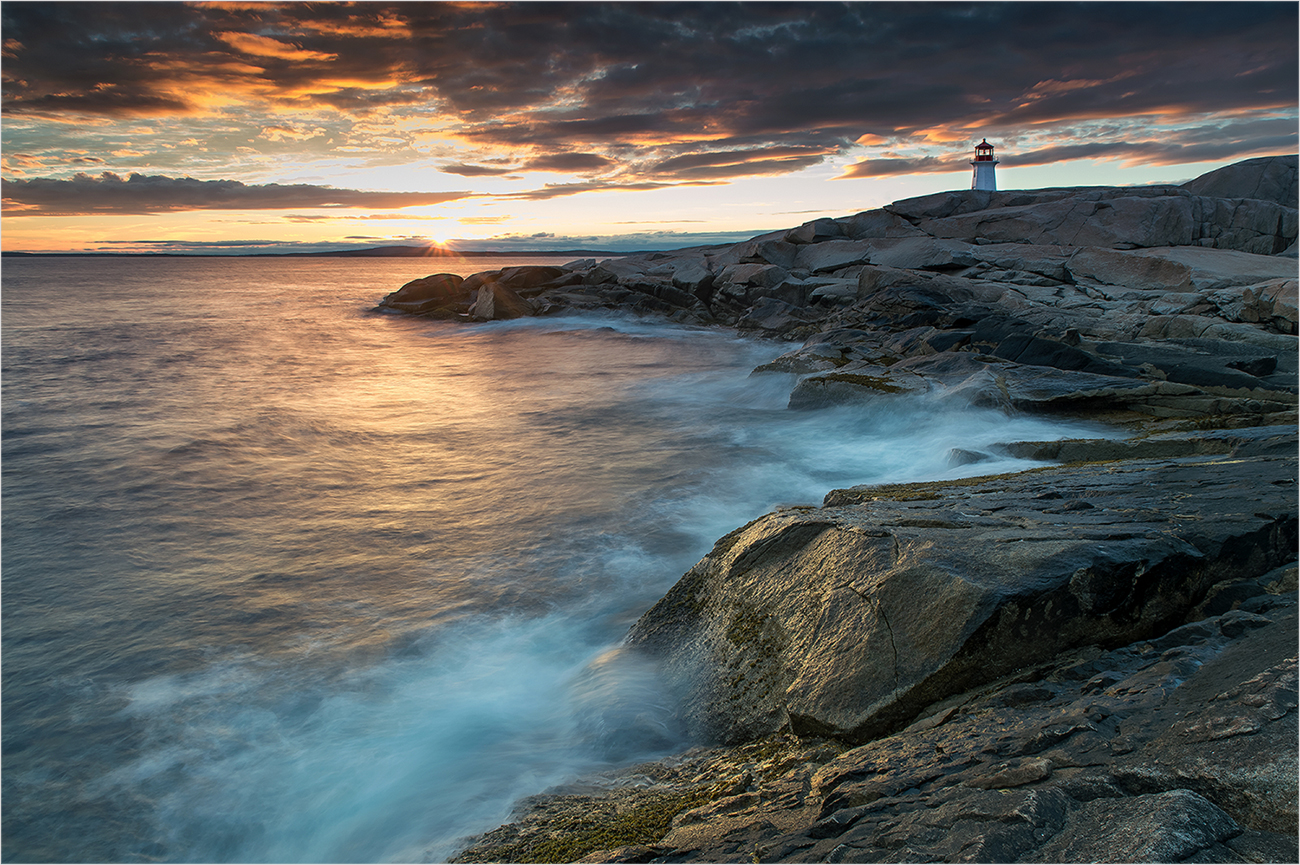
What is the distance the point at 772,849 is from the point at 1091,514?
315 cm

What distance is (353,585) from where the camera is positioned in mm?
7520

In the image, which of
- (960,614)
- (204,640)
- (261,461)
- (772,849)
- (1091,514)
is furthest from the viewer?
(261,461)

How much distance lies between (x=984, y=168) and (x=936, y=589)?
164 ft

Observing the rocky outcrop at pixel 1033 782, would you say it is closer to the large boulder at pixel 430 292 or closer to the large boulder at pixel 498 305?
the large boulder at pixel 498 305

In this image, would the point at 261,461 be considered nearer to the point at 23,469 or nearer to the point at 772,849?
the point at 23,469

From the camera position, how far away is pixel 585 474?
11.4 meters

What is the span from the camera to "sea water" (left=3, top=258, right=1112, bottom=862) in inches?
179

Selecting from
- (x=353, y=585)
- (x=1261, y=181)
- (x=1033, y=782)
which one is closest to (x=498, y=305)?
(x=353, y=585)

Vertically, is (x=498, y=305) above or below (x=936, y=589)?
above

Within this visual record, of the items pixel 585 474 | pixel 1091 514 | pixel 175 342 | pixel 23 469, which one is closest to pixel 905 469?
pixel 585 474

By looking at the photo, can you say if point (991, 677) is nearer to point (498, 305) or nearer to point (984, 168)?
point (498, 305)

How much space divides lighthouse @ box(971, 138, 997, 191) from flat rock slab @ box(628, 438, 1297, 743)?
1831 inches

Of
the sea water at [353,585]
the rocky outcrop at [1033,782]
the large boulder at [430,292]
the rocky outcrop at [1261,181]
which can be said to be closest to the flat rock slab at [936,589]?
the rocky outcrop at [1033,782]

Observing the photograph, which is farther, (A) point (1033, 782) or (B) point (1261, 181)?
(B) point (1261, 181)
